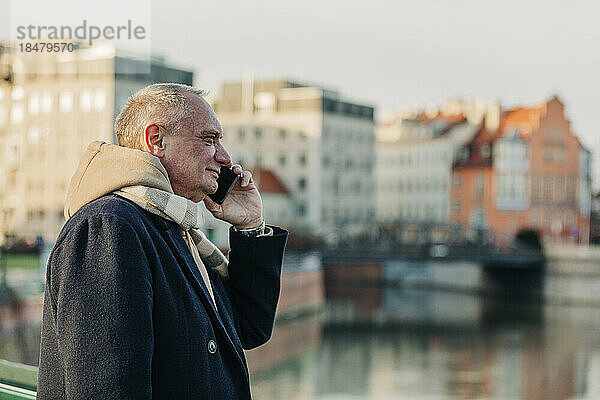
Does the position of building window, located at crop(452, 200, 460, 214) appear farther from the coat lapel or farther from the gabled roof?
the coat lapel

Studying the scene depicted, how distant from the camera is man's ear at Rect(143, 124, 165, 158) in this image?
1.72 meters

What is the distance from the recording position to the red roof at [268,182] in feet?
147

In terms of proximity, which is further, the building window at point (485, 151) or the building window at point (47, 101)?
the building window at point (485, 151)

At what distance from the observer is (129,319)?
1.48m

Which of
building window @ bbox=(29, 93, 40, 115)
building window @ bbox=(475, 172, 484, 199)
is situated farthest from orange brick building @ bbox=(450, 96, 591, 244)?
building window @ bbox=(29, 93, 40, 115)

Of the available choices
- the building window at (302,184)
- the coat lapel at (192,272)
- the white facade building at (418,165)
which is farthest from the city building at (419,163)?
the coat lapel at (192,272)

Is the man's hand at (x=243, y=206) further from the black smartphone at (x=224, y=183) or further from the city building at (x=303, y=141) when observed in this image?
the city building at (x=303, y=141)

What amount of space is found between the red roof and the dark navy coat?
1670 inches

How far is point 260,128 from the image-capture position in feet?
152

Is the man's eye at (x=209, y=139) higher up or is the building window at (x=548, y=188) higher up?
the man's eye at (x=209, y=139)

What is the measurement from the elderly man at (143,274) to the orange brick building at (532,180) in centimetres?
4391

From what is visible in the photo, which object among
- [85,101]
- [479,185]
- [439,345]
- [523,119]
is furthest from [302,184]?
[439,345]

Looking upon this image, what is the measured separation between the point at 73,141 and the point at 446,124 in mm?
22502

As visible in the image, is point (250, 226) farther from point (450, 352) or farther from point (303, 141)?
point (303, 141)
